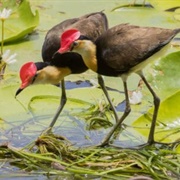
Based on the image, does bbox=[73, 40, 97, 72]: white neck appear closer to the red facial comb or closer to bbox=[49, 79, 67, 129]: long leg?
the red facial comb

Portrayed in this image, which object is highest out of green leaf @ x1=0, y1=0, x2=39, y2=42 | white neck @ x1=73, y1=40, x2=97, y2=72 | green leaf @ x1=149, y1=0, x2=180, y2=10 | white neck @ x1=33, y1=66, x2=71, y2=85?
white neck @ x1=73, y1=40, x2=97, y2=72

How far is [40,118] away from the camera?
500 centimetres

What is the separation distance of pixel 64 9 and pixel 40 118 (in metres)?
1.86

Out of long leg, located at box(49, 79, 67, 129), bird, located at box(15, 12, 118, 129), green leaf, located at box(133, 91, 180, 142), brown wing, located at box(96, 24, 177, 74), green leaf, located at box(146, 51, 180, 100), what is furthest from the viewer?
green leaf, located at box(146, 51, 180, 100)

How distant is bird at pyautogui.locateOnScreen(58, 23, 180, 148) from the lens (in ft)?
14.5

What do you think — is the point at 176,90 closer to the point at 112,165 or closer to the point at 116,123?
A: the point at 116,123

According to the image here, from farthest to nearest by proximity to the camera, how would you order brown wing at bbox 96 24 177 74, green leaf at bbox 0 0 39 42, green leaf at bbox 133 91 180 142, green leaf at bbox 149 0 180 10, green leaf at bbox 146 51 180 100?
green leaf at bbox 149 0 180 10 → green leaf at bbox 0 0 39 42 → green leaf at bbox 146 51 180 100 → green leaf at bbox 133 91 180 142 → brown wing at bbox 96 24 177 74

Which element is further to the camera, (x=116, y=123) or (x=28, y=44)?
(x=28, y=44)

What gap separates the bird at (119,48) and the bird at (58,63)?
0.74 feet

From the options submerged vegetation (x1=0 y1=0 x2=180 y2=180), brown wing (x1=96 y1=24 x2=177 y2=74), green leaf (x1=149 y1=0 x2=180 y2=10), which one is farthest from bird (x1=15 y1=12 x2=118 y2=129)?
green leaf (x1=149 y1=0 x2=180 y2=10)

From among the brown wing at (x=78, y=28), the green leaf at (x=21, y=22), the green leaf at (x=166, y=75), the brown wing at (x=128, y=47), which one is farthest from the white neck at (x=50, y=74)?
the green leaf at (x=21, y=22)

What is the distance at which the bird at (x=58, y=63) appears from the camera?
454 cm

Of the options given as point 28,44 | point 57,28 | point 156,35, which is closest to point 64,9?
point 28,44

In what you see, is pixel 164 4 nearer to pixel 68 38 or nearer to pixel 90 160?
pixel 68 38
